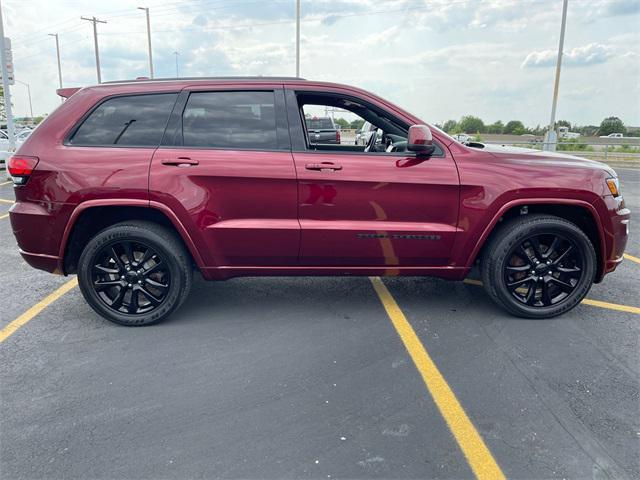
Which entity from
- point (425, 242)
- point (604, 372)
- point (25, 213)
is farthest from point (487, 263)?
point (25, 213)

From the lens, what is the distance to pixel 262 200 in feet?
11.8

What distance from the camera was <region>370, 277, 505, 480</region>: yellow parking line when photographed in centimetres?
225

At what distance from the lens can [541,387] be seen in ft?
9.55

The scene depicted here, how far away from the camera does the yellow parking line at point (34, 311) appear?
366cm

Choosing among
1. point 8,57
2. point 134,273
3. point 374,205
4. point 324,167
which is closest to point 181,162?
point 134,273

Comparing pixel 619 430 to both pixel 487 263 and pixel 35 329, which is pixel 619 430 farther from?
pixel 35 329

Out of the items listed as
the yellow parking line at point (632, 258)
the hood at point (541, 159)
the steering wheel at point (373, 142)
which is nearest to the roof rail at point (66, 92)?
the steering wheel at point (373, 142)

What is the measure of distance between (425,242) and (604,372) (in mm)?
1482

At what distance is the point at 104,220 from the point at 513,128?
2488 inches

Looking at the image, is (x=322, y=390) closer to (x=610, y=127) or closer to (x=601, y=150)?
(x=601, y=150)

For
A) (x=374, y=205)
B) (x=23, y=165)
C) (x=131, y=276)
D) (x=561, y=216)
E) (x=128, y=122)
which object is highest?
(x=128, y=122)

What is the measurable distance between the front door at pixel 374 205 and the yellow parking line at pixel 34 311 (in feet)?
7.67

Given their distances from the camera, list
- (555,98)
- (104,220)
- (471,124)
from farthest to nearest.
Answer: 1. (471,124)
2. (555,98)
3. (104,220)

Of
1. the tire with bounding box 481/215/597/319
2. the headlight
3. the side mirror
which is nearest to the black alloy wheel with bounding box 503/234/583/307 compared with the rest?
the tire with bounding box 481/215/597/319
